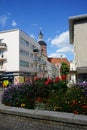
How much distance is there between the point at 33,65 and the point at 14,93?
2156 inches

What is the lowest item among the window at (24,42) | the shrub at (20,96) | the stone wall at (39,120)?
the stone wall at (39,120)

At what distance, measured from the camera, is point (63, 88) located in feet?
33.4

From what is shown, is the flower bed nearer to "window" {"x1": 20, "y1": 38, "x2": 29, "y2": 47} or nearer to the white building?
the white building

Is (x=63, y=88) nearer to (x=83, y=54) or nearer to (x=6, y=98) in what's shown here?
(x=6, y=98)

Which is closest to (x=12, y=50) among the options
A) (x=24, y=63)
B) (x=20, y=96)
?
(x=24, y=63)

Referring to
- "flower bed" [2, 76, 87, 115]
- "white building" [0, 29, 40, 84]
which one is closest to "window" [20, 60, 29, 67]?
"white building" [0, 29, 40, 84]

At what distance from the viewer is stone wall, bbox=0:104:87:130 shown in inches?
236

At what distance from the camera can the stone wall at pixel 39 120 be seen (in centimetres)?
599

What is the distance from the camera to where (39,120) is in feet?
21.9

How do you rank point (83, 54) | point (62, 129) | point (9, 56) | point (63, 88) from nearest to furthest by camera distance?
1. point (62, 129)
2. point (63, 88)
3. point (83, 54)
4. point (9, 56)

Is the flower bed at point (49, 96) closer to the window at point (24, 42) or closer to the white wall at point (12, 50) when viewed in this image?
the white wall at point (12, 50)

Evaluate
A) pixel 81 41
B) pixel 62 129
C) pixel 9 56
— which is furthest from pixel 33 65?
pixel 62 129

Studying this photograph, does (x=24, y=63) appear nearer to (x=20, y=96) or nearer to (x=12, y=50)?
(x=12, y=50)

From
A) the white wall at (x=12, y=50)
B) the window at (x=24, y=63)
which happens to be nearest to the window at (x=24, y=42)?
the white wall at (x=12, y=50)
